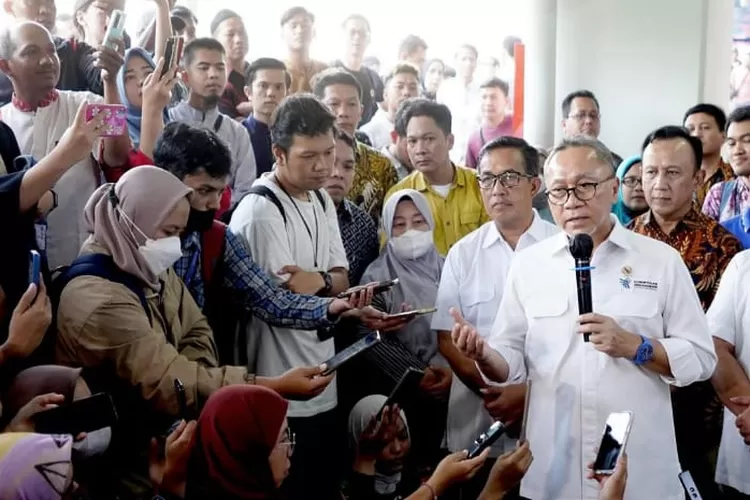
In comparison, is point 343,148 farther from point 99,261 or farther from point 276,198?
point 99,261

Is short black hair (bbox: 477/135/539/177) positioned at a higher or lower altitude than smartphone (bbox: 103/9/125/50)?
lower

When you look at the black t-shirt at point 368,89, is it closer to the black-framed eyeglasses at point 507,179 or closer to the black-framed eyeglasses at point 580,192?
the black-framed eyeglasses at point 507,179

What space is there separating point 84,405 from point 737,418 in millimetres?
1963

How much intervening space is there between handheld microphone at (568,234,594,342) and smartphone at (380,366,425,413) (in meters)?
0.64

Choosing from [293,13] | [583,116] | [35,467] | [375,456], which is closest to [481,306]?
[375,456]

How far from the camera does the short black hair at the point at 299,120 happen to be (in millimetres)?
3082

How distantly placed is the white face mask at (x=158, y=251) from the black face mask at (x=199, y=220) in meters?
0.31

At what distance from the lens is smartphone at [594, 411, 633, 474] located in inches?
81.0

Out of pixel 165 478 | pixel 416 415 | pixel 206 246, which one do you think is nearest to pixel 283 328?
pixel 206 246

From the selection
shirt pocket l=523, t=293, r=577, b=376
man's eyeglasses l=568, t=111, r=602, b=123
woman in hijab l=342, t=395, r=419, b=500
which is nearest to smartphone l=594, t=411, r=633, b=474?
shirt pocket l=523, t=293, r=577, b=376

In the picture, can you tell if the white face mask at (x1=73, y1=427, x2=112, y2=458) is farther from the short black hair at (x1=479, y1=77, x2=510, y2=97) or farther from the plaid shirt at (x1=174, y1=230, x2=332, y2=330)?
the short black hair at (x1=479, y1=77, x2=510, y2=97)

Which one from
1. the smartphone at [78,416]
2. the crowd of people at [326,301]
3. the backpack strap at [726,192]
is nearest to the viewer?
the smartphone at [78,416]

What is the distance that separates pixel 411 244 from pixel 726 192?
6.47 feet

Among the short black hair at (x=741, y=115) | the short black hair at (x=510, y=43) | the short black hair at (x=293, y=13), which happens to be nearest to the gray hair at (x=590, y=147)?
the short black hair at (x=741, y=115)
